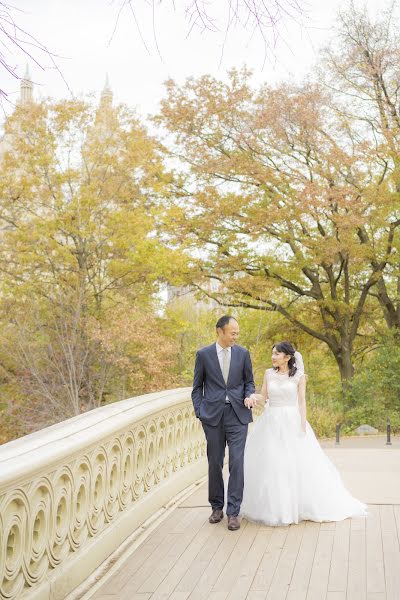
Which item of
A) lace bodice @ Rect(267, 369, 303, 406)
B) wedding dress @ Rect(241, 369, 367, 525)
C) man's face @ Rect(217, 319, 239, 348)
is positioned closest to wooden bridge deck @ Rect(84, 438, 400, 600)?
wedding dress @ Rect(241, 369, 367, 525)

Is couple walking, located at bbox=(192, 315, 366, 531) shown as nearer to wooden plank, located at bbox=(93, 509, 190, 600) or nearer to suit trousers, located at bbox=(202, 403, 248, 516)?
suit trousers, located at bbox=(202, 403, 248, 516)

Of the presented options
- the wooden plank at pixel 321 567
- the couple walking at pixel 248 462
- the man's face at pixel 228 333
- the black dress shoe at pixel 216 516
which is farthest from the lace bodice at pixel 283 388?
the wooden plank at pixel 321 567

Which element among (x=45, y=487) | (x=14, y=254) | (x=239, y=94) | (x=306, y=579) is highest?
(x=239, y=94)

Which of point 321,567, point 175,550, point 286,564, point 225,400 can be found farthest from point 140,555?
point 225,400

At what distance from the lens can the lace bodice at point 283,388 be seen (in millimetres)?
8078

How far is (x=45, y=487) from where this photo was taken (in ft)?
16.9

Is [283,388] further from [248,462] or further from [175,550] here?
[175,550]

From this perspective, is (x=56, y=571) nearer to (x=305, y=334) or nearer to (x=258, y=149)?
(x=258, y=149)

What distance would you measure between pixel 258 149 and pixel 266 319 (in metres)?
5.57

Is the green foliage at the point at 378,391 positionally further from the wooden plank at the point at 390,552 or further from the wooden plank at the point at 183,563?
the wooden plank at the point at 183,563

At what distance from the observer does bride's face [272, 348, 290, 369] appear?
802cm

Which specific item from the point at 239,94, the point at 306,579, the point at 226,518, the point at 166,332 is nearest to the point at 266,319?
the point at 166,332

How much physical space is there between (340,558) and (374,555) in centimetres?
24

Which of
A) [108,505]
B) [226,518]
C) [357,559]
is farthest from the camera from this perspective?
[226,518]
